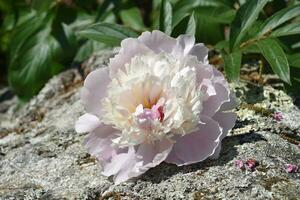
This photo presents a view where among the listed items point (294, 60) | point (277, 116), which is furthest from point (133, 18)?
point (277, 116)

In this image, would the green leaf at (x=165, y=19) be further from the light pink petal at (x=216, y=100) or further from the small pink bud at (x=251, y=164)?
the small pink bud at (x=251, y=164)

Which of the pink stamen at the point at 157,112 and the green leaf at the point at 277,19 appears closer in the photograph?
the pink stamen at the point at 157,112

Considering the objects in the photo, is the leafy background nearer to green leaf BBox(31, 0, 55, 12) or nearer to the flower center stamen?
green leaf BBox(31, 0, 55, 12)

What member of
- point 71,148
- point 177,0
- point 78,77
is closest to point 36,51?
point 78,77

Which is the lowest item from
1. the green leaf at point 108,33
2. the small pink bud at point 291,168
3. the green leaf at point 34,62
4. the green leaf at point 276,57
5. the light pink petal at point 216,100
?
the green leaf at point 34,62

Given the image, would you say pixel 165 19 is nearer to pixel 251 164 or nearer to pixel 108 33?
pixel 108 33

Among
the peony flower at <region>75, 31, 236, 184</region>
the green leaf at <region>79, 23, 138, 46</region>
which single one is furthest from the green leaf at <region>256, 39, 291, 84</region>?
the green leaf at <region>79, 23, 138, 46</region>

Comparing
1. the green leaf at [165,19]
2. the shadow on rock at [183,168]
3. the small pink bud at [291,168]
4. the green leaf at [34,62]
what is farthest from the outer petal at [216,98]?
the green leaf at [34,62]
